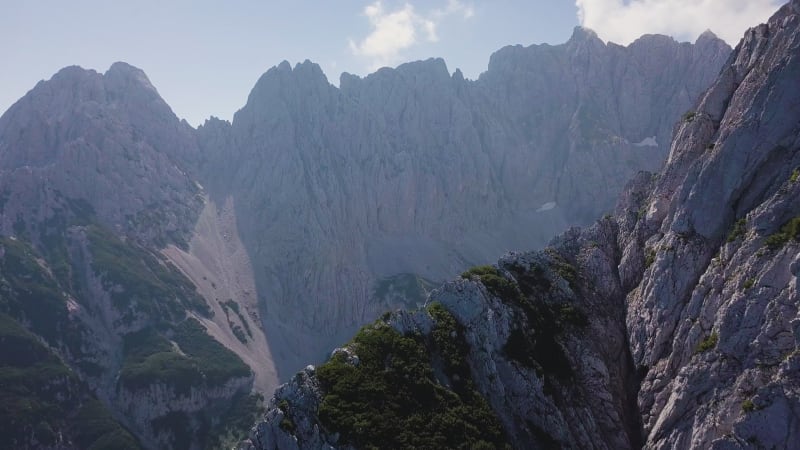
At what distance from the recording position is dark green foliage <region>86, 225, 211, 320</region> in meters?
173

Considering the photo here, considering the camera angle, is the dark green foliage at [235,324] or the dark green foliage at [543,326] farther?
the dark green foliage at [235,324]

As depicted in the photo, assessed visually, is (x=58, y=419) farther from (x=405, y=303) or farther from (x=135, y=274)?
(x=405, y=303)

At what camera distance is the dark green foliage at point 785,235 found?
1883 inches

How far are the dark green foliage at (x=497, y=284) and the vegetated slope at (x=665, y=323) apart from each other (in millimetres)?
253

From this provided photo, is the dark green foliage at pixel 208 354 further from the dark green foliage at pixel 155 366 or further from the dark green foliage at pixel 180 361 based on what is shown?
the dark green foliage at pixel 155 366

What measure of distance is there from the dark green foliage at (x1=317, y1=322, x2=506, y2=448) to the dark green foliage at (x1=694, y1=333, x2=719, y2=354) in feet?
63.5

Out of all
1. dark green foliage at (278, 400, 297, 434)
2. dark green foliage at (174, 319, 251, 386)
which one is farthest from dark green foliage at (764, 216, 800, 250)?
dark green foliage at (174, 319, 251, 386)

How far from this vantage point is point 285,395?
50.6 metres

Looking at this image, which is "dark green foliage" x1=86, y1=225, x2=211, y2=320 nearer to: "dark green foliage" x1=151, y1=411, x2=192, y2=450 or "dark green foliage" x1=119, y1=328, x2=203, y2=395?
"dark green foliage" x1=119, y1=328, x2=203, y2=395

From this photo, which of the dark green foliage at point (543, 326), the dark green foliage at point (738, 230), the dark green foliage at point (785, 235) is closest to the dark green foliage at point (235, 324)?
the dark green foliage at point (543, 326)

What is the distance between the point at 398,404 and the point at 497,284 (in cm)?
2096

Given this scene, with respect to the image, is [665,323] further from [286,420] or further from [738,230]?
[286,420]

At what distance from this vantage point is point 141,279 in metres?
180

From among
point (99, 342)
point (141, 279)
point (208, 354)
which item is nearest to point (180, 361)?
point (208, 354)
